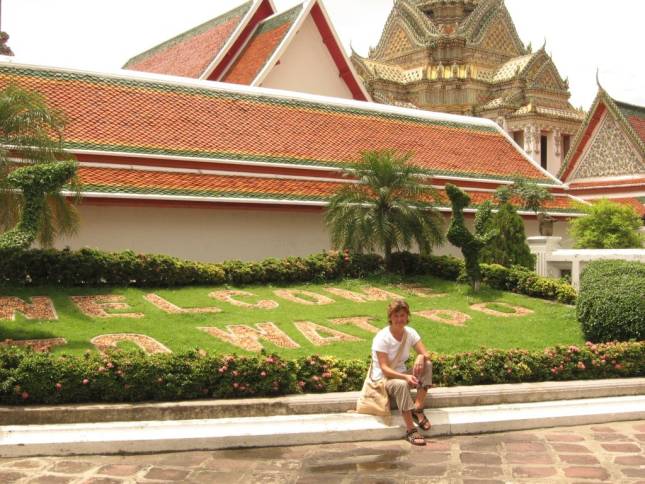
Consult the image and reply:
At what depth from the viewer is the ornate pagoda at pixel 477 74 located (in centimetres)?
3766

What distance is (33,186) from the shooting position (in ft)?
28.0

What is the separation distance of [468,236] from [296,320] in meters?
3.66

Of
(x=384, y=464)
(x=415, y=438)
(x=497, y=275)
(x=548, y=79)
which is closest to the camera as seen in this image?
(x=384, y=464)

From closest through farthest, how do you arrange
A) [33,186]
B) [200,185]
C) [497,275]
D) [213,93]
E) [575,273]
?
[33,186], [497,275], [575,273], [200,185], [213,93]

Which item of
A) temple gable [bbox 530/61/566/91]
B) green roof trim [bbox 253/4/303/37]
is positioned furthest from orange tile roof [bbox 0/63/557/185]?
temple gable [bbox 530/61/566/91]

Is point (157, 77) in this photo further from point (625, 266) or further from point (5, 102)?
point (625, 266)

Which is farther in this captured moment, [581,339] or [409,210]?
[409,210]

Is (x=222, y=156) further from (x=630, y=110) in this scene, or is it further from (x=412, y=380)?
(x=630, y=110)

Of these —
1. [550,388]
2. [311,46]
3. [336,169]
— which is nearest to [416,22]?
[311,46]

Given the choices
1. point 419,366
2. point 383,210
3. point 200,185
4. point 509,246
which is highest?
point 200,185

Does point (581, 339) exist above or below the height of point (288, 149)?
below

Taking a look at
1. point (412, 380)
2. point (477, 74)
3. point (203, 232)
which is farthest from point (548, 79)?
point (412, 380)

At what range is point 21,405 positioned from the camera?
6230 mm

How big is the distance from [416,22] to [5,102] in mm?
35528
